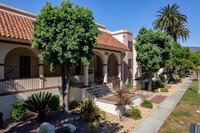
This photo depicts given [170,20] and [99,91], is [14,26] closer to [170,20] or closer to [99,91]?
[99,91]

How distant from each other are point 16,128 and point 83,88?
196 inches

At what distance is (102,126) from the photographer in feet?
22.1

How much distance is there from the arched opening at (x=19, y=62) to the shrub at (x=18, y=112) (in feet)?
12.7

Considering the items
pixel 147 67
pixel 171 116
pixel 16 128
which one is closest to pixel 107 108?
pixel 171 116

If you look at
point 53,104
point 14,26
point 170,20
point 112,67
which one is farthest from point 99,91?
point 170,20

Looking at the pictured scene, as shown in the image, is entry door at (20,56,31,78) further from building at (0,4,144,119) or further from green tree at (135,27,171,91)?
green tree at (135,27,171,91)

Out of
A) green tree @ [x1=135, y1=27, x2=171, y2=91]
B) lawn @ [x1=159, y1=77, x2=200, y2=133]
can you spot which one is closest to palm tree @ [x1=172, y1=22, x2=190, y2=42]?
green tree @ [x1=135, y1=27, x2=171, y2=91]

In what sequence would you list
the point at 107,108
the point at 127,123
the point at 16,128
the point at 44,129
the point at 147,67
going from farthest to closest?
the point at 147,67
the point at 107,108
the point at 127,123
the point at 16,128
the point at 44,129

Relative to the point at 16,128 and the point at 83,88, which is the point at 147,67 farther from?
the point at 16,128

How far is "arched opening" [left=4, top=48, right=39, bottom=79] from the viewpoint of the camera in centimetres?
1029

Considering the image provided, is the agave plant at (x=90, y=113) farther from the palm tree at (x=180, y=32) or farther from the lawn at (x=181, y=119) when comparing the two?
the palm tree at (x=180, y=32)

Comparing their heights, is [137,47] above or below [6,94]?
above

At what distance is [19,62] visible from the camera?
35.6ft

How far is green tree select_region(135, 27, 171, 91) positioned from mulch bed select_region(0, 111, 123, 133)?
950 centimetres
